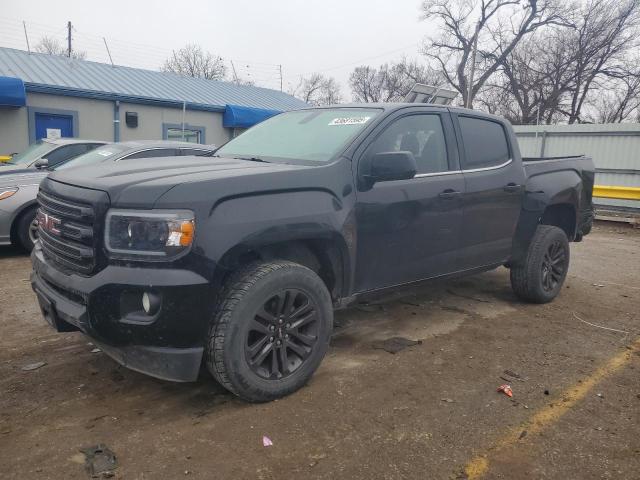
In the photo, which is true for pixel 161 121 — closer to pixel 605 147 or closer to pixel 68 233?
pixel 605 147

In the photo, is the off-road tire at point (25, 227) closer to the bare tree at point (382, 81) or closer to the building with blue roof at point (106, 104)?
the building with blue roof at point (106, 104)

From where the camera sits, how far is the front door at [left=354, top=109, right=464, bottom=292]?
11.7 ft

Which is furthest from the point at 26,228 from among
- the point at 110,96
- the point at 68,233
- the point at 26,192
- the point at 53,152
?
the point at 110,96

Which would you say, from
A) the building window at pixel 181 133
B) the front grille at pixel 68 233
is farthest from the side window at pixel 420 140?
the building window at pixel 181 133

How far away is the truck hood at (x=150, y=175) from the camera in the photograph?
271 centimetres

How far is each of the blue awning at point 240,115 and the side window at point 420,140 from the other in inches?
565

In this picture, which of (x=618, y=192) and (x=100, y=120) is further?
(x=100, y=120)

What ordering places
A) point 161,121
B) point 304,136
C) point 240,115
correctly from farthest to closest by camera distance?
point 240,115 → point 161,121 → point 304,136

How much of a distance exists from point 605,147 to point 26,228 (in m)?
14.0

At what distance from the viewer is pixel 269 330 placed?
3043 millimetres

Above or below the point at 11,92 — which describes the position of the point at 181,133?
below

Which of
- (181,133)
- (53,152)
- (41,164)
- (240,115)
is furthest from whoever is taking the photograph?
(240,115)

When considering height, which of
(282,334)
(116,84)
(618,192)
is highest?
(116,84)

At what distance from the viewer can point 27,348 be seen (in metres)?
3.89
